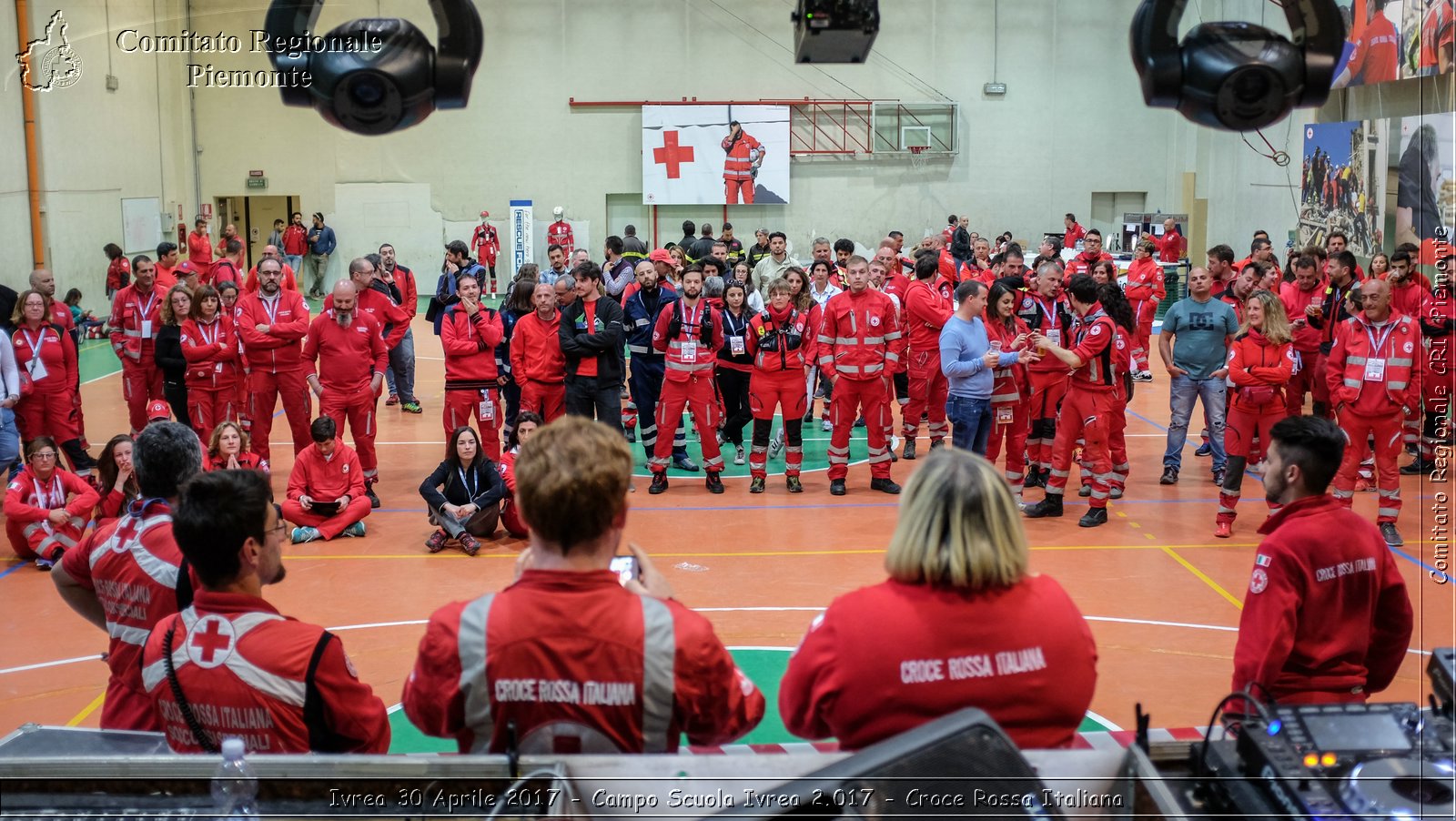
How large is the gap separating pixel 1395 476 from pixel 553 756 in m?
8.22

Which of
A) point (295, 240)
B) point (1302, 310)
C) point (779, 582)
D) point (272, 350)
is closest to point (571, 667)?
point (779, 582)

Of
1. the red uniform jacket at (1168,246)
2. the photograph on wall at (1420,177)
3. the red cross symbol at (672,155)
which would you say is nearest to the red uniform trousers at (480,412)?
the photograph on wall at (1420,177)

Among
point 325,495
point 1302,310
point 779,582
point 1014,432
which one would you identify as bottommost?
point 779,582

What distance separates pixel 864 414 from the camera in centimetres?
1080

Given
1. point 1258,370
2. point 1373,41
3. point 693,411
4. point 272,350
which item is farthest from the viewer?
point 1373,41

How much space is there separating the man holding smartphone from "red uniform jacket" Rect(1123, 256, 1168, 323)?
1224 centimetres

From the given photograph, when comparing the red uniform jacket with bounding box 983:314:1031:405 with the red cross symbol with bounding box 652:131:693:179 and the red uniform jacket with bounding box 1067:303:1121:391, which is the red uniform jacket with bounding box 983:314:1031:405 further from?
the red cross symbol with bounding box 652:131:693:179

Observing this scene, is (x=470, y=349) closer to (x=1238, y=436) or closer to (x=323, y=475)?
(x=323, y=475)

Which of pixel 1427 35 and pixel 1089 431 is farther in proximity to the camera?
pixel 1427 35

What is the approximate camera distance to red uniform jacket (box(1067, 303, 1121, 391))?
30.8ft

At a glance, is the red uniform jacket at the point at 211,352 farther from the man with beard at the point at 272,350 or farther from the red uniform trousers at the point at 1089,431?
the red uniform trousers at the point at 1089,431

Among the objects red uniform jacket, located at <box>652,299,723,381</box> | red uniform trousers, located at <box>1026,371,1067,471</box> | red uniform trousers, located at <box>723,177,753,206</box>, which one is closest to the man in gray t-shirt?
red uniform trousers, located at <box>1026,371,1067,471</box>

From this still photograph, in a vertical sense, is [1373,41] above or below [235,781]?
above

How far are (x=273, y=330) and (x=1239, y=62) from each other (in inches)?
346
